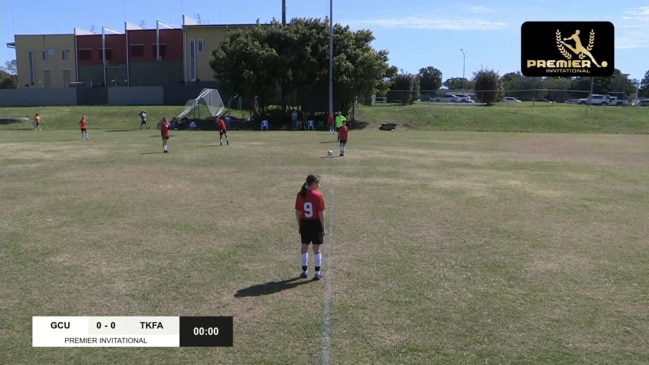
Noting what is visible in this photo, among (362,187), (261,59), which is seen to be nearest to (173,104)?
(261,59)

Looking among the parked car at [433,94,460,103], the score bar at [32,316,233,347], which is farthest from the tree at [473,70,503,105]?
A: the score bar at [32,316,233,347]

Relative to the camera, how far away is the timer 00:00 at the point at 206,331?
20.2ft

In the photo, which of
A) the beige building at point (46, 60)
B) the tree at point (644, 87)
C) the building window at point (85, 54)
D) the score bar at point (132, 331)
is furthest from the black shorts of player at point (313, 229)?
the tree at point (644, 87)

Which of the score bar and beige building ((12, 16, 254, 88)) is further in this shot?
beige building ((12, 16, 254, 88))

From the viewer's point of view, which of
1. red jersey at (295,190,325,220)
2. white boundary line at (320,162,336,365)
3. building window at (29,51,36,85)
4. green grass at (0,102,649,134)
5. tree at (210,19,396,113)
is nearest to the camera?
white boundary line at (320,162,336,365)

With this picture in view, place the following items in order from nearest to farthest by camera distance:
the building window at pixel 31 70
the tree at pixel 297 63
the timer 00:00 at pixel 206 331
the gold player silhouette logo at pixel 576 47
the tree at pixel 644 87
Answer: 1. the timer 00:00 at pixel 206 331
2. the gold player silhouette logo at pixel 576 47
3. the tree at pixel 297 63
4. the building window at pixel 31 70
5. the tree at pixel 644 87

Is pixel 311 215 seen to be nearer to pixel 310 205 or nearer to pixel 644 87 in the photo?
pixel 310 205

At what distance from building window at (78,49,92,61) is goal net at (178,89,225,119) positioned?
111 ft

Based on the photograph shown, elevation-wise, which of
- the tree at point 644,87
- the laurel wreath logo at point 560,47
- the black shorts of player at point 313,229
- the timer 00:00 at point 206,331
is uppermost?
the tree at point 644,87

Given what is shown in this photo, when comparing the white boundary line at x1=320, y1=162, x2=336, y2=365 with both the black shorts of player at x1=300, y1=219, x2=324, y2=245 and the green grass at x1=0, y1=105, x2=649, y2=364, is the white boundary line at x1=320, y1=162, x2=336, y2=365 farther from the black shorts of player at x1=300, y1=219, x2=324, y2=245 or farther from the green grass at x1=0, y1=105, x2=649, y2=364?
the black shorts of player at x1=300, y1=219, x2=324, y2=245

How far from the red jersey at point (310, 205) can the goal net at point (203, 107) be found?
40618 millimetres

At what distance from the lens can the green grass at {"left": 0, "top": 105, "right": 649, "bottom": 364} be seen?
5.94 m

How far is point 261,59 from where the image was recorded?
1789 inches

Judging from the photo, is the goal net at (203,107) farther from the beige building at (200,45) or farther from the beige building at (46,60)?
the beige building at (46,60)
